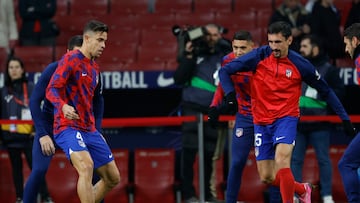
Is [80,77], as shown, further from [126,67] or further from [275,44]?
[126,67]

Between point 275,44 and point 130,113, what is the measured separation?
5.20 m

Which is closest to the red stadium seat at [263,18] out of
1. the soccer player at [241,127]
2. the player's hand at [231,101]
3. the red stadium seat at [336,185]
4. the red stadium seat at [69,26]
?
the red stadium seat at [69,26]

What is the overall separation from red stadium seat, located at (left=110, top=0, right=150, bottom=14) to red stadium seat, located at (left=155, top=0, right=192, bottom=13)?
0.22 metres

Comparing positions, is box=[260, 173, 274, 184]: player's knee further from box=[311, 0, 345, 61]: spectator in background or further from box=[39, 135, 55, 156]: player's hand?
box=[311, 0, 345, 61]: spectator in background

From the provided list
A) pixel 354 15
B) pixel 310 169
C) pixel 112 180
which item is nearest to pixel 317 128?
pixel 310 169

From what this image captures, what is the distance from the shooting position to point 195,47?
13000mm

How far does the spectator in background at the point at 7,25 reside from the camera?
15523mm

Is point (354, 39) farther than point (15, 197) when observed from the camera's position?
No

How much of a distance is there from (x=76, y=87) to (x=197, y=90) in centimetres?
319

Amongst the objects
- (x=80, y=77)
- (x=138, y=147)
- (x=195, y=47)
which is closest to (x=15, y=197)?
(x=138, y=147)

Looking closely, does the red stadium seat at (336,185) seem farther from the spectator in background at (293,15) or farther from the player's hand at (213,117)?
the player's hand at (213,117)

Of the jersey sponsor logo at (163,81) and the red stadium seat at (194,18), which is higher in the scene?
the red stadium seat at (194,18)

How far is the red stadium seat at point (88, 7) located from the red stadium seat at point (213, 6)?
4.86 ft

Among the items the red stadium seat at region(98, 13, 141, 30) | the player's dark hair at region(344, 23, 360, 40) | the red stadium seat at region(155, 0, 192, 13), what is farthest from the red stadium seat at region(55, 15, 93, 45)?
the player's dark hair at region(344, 23, 360, 40)
